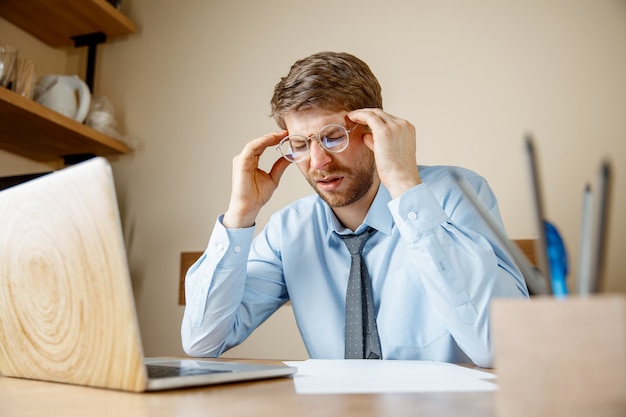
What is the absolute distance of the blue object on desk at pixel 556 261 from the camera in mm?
405

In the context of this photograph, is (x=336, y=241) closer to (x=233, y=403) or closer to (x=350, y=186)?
(x=350, y=186)

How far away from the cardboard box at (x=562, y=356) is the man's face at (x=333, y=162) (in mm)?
1038

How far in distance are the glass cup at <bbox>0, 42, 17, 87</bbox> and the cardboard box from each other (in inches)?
78.5

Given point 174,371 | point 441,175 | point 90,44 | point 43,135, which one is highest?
point 90,44

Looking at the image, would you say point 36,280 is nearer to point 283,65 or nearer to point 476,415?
point 476,415

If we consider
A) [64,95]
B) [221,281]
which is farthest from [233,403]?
[64,95]

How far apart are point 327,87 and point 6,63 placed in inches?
48.0

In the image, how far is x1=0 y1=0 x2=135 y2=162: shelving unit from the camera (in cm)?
201

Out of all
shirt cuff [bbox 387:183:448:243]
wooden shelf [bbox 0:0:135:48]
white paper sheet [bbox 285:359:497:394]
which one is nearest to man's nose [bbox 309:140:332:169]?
shirt cuff [bbox 387:183:448:243]

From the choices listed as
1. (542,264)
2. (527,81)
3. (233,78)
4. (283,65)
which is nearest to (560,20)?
(527,81)

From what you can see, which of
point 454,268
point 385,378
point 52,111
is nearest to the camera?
point 385,378

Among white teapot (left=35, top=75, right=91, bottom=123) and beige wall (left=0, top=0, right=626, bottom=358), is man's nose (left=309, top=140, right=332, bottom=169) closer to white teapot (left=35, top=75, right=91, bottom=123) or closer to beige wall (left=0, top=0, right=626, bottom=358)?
beige wall (left=0, top=0, right=626, bottom=358)

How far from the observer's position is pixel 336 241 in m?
1.45

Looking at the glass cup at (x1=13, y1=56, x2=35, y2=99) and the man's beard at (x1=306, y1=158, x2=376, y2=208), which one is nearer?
the man's beard at (x1=306, y1=158, x2=376, y2=208)
